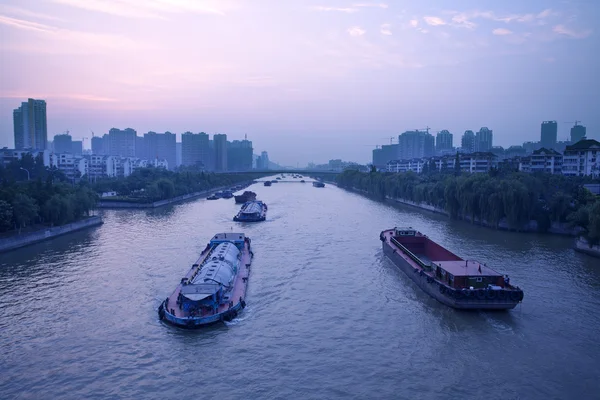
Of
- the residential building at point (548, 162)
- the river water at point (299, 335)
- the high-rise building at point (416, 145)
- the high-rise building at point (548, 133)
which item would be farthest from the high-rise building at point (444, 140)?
the river water at point (299, 335)

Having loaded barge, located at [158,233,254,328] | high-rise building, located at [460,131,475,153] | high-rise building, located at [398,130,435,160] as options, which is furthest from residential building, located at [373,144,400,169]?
loaded barge, located at [158,233,254,328]

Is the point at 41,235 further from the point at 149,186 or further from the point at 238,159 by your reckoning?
the point at 238,159

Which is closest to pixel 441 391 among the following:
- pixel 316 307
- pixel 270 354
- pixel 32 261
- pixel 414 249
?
pixel 270 354

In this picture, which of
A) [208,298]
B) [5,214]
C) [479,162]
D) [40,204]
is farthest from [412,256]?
[479,162]

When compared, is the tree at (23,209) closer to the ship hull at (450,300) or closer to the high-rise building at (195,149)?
the ship hull at (450,300)

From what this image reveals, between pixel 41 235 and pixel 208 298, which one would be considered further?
pixel 41 235

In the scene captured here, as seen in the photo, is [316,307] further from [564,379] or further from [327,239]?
[327,239]

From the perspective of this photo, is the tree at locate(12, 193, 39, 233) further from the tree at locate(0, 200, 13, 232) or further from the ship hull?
the ship hull

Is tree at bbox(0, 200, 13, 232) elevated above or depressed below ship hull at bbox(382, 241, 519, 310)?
above
